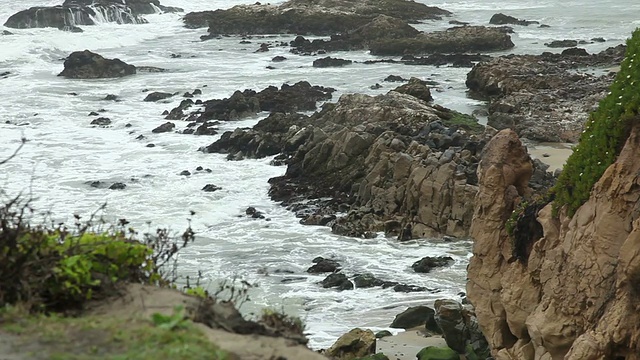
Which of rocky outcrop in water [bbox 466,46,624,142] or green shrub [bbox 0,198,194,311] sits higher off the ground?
green shrub [bbox 0,198,194,311]

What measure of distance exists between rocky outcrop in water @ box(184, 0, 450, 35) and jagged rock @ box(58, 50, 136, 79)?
16.1m

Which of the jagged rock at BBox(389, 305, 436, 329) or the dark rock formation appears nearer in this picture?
the jagged rock at BBox(389, 305, 436, 329)

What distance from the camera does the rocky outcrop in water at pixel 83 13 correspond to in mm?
58031

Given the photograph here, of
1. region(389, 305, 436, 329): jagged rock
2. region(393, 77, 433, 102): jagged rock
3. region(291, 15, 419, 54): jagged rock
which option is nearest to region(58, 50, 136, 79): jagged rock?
region(291, 15, 419, 54): jagged rock

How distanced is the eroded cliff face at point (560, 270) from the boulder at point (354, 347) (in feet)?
4.99

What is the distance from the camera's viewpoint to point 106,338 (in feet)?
16.1

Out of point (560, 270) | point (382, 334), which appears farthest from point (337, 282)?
point (560, 270)

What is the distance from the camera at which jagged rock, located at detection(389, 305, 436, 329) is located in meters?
14.0

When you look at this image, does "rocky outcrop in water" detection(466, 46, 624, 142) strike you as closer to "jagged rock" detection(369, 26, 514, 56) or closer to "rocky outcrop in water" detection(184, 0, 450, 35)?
"jagged rock" detection(369, 26, 514, 56)

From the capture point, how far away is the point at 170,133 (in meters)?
30.6

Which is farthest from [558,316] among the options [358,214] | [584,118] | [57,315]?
[584,118]

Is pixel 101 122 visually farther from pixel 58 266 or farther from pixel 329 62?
pixel 58 266

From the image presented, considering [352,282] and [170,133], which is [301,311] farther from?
[170,133]

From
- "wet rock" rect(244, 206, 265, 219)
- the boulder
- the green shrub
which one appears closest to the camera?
the green shrub
